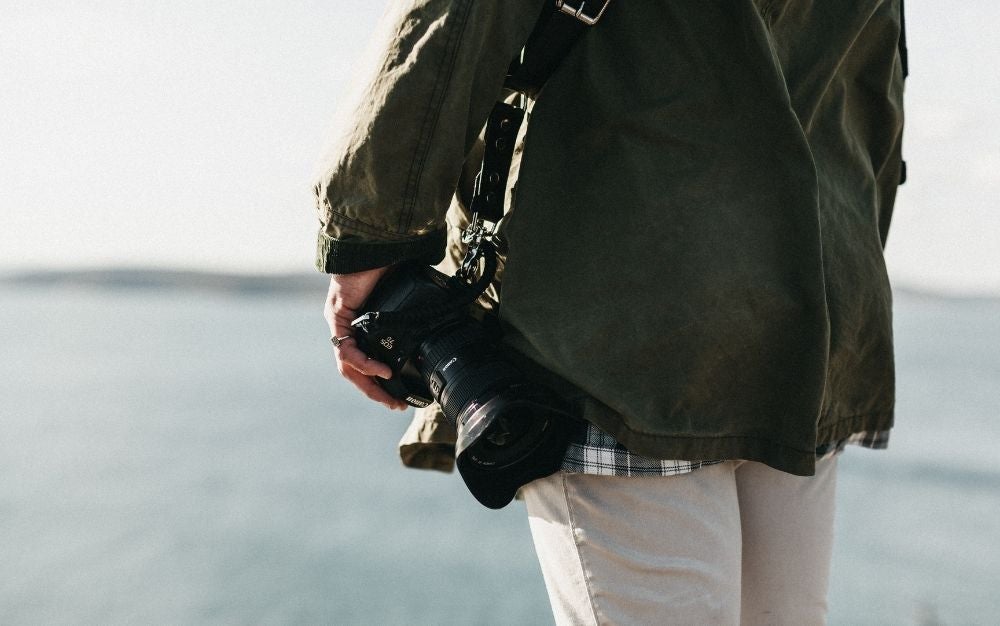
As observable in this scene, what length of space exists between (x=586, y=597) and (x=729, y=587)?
0.46ft

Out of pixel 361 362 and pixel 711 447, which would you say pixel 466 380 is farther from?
pixel 711 447

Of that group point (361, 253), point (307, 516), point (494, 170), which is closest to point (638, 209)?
point (494, 170)

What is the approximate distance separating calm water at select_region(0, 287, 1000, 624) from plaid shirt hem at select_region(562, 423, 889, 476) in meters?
1.40

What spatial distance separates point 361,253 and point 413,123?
0.45 ft

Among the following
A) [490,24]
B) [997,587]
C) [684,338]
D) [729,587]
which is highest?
[490,24]

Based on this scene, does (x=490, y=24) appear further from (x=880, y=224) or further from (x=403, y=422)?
(x=403, y=422)

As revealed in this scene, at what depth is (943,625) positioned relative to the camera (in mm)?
2080

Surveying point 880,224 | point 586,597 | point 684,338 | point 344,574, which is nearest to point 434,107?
point 684,338

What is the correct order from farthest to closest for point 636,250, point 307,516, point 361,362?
point 307,516 → point 361,362 → point 636,250

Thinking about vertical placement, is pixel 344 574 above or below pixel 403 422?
above

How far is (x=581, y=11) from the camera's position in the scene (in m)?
0.85

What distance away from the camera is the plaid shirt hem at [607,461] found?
2.74 ft

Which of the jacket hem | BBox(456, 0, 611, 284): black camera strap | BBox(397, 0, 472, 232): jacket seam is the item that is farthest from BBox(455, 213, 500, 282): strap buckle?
the jacket hem

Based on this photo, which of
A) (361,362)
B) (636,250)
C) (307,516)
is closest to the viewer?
(636,250)
